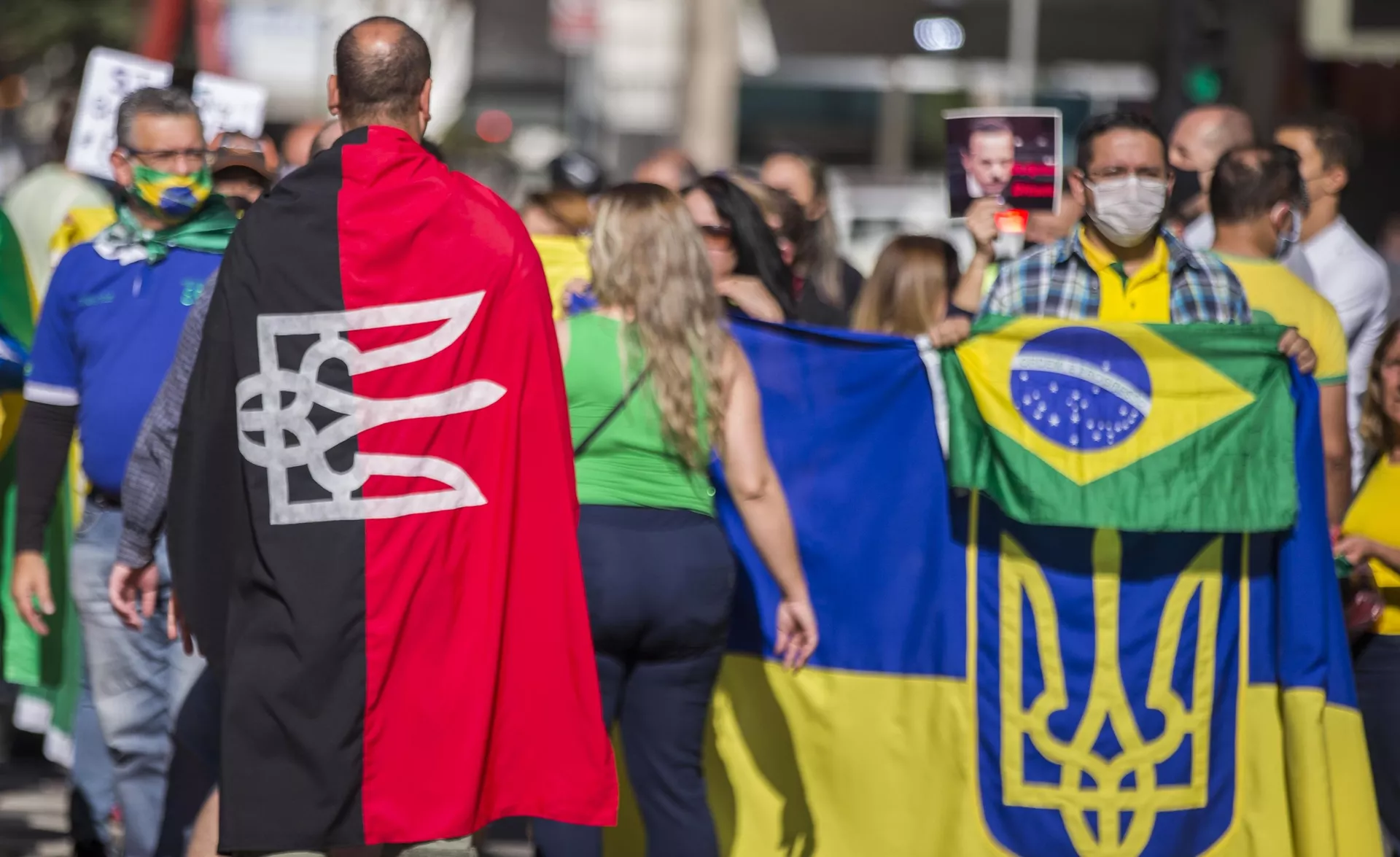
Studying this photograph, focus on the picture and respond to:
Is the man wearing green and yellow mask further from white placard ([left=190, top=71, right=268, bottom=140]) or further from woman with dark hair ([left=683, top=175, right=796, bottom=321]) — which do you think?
white placard ([left=190, top=71, right=268, bottom=140])

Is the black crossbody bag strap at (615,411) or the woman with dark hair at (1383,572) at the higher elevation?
the black crossbody bag strap at (615,411)

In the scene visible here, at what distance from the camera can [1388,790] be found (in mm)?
5676

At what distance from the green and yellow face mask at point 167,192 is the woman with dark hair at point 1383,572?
334 cm

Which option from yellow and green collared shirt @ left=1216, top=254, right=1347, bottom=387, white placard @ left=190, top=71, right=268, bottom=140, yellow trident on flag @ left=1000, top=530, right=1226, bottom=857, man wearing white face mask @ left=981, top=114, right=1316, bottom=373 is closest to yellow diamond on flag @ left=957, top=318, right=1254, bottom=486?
man wearing white face mask @ left=981, top=114, right=1316, bottom=373

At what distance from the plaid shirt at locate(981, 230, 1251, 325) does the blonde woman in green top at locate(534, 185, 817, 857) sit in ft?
3.33

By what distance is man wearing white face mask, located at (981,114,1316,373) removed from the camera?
5.63 m

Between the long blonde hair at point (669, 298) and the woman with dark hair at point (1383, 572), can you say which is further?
the woman with dark hair at point (1383, 572)

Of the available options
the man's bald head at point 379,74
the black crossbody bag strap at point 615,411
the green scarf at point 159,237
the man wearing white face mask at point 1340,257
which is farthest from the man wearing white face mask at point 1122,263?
the green scarf at point 159,237

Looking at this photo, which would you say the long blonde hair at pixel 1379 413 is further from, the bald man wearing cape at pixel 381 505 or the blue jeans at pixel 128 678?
the blue jeans at pixel 128 678

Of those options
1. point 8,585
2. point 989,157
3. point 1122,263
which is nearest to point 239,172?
point 8,585

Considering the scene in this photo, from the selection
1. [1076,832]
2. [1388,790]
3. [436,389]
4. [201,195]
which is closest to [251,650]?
[436,389]

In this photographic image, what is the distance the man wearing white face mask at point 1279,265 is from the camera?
19.4ft

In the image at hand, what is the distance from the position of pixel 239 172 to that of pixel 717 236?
5.18ft

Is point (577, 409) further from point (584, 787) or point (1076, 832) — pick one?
point (1076, 832)
